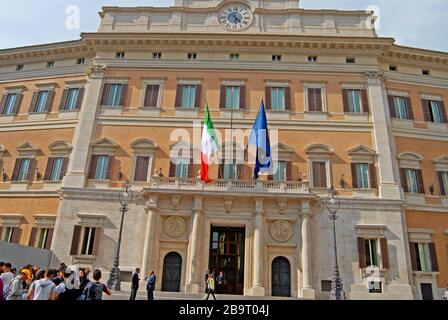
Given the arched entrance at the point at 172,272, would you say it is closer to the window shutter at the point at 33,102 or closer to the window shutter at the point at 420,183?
the window shutter at the point at 33,102

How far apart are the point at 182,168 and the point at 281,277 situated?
28.4 feet

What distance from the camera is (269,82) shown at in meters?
24.1

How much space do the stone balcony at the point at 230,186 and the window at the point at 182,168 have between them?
97 cm

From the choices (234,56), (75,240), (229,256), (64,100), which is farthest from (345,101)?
(64,100)

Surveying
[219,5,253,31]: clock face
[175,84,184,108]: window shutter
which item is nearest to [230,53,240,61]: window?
[219,5,253,31]: clock face

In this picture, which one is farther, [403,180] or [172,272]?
[403,180]

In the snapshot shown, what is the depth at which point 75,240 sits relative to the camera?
20.2 metres

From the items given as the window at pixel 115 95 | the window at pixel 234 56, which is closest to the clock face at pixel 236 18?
the window at pixel 234 56

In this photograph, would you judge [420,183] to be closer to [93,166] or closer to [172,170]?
[172,170]
